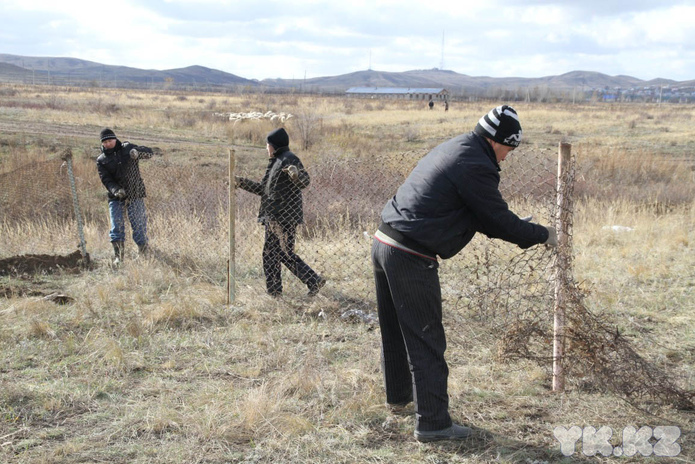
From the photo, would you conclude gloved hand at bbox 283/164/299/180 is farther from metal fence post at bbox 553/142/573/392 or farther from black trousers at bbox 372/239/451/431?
metal fence post at bbox 553/142/573/392

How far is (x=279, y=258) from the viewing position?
5.66 meters

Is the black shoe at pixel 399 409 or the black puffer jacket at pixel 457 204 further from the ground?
the black puffer jacket at pixel 457 204

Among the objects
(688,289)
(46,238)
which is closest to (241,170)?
(46,238)

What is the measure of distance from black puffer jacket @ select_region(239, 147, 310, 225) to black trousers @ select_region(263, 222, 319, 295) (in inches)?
3.1

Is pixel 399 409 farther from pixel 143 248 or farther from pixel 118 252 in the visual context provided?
pixel 118 252

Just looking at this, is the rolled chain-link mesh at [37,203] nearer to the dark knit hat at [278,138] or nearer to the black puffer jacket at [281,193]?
the black puffer jacket at [281,193]

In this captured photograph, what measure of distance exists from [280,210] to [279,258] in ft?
1.53

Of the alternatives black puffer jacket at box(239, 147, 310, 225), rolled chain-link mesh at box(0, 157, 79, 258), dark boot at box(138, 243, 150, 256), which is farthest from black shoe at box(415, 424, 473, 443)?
rolled chain-link mesh at box(0, 157, 79, 258)

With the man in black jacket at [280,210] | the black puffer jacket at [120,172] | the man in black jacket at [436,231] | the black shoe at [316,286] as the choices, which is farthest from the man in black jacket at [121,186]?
the man in black jacket at [436,231]

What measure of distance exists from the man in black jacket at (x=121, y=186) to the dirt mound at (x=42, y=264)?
44 centimetres

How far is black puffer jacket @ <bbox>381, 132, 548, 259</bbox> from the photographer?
3.00m

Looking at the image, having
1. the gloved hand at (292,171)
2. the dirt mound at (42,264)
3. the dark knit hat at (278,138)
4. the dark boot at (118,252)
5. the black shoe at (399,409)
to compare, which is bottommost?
the black shoe at (399,409)

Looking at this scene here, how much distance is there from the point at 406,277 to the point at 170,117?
31.8 meters

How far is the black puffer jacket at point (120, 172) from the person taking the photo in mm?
6961
